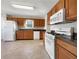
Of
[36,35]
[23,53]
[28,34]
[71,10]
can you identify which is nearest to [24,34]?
[28,34]

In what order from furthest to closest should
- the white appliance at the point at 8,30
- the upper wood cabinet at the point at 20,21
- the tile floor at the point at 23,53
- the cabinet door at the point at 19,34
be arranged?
1. the upper wood cabinet at the point at 20,21
2. the cabinet door at the point at 19,34
3. the white appliance at the point at 8,30
4. the tile floor at the point at 23,53

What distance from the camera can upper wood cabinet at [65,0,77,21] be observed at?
7.96ft

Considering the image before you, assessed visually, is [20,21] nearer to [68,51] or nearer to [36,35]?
[36,35]

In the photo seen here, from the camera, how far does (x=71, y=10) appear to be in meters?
2.60

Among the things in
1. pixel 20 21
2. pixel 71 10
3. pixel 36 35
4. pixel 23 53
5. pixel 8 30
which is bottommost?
pixel 23 53

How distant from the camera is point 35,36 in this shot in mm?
9977

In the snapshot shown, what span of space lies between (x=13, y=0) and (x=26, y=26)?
229 inches

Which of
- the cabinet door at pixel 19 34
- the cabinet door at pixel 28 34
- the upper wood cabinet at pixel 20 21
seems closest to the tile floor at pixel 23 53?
the cabinet door at pixel 19 34

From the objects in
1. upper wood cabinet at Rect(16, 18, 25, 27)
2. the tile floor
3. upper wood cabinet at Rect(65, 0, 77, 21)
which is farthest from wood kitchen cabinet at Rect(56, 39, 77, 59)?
upper wood cabinet at Rect(16, 18, 25, 27)

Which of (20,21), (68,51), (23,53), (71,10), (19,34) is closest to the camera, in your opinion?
(68,51)

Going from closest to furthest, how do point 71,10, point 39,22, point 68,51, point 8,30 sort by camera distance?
point 68,51 → point 71,10 → point 8,30 → point 39,22

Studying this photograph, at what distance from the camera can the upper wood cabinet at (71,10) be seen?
2.43 m

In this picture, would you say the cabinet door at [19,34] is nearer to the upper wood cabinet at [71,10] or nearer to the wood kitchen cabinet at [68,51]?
the upper wood cabinet at [71,10]

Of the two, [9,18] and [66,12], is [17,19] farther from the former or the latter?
[66,12]
